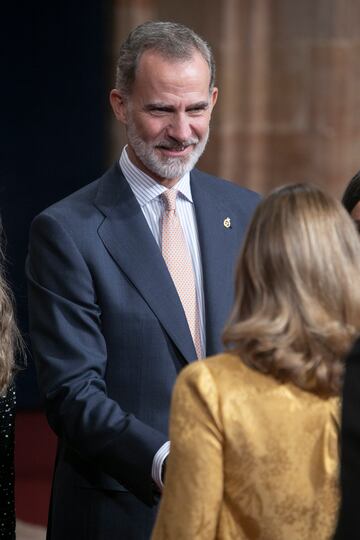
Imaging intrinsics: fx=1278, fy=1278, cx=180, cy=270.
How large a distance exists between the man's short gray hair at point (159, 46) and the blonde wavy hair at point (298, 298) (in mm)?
1043

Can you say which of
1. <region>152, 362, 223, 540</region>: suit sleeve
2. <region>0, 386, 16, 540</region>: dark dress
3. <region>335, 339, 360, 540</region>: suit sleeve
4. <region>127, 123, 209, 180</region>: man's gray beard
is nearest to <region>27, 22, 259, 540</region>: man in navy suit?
<region>127, 123, 209, 180</region>: man's gray beard

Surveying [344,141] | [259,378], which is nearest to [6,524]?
[259,378]

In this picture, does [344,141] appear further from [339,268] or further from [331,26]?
[339,268]

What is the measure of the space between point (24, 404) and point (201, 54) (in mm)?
4730

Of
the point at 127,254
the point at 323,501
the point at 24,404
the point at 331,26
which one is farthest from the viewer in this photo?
the point at 24,404

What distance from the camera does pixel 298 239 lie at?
2309mm

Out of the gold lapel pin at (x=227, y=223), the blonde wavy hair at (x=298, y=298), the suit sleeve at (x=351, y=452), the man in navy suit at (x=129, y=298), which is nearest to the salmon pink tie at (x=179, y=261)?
the man in navy suit at (x=129, y=298)

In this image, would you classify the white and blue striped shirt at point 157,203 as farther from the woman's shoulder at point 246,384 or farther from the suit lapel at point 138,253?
the woman's shoulder at point 246,384

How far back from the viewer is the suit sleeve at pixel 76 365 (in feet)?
9.48

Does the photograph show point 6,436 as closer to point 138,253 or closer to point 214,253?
point 138,253

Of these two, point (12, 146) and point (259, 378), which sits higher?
point (259, 378)

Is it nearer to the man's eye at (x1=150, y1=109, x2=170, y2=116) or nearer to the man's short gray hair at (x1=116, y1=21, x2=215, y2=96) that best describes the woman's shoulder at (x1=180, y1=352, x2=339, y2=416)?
the man's eye at (x1=150, y1=109, x2=170, y2=116)

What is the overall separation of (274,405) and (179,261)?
3.21 feet

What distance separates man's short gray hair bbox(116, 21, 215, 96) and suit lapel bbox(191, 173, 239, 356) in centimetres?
28
